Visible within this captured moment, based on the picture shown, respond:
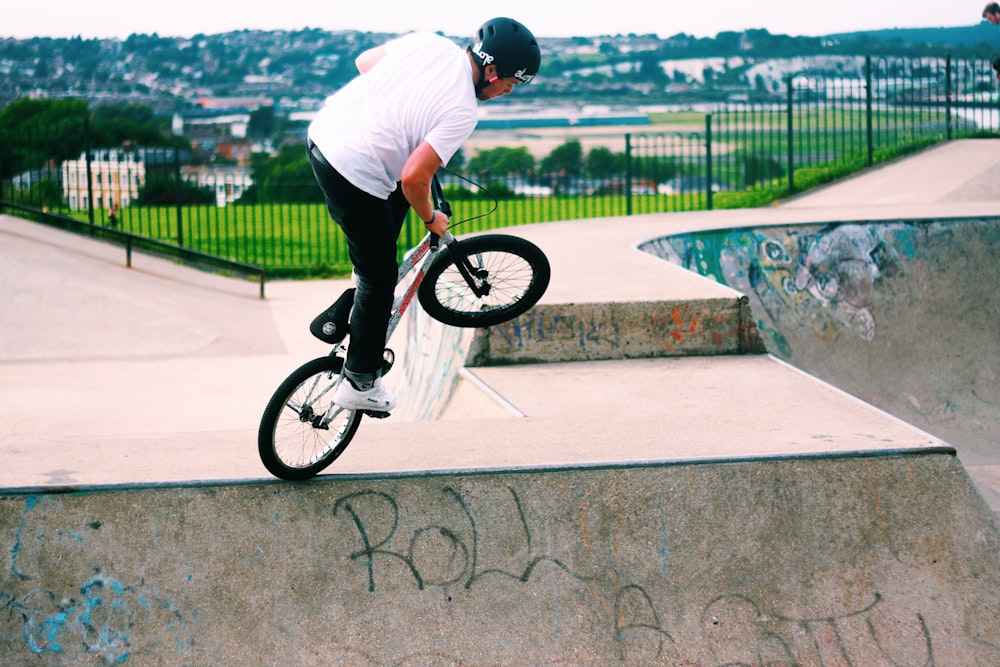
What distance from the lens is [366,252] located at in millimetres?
4773

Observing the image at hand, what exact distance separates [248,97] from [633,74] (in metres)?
37.1

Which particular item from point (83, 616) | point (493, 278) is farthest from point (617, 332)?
point (83, 616)

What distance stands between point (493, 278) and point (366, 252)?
0.75m

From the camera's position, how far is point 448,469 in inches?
200

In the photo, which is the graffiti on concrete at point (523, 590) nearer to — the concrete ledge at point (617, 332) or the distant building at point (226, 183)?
the concrete ledge at point (617, 332)

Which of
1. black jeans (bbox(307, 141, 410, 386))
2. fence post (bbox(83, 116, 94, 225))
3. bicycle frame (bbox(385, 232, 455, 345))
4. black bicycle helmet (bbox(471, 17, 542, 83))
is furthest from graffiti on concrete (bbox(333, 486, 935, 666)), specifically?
fence post (bbox(83, 116, 94, 225))

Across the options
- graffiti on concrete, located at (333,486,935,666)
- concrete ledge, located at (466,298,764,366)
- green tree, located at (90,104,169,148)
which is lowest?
graffiti on concrete, located at (333,486,935,666)

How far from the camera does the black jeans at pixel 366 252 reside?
4.69 m

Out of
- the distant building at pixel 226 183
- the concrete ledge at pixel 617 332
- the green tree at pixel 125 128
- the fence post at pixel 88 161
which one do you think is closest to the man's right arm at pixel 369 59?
the concrete ledge at pixel 617 332

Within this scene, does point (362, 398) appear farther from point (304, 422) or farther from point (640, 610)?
point (640, 610)

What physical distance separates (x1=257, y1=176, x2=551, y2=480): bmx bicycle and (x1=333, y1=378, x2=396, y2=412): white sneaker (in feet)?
0.18

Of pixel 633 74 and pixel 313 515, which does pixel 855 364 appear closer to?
pixel 313 515

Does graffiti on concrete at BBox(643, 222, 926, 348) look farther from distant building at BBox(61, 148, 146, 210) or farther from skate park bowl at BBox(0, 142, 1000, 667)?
distant building at BBox(61, 148, 146, 210)

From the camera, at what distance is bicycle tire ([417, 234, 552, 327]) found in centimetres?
520
